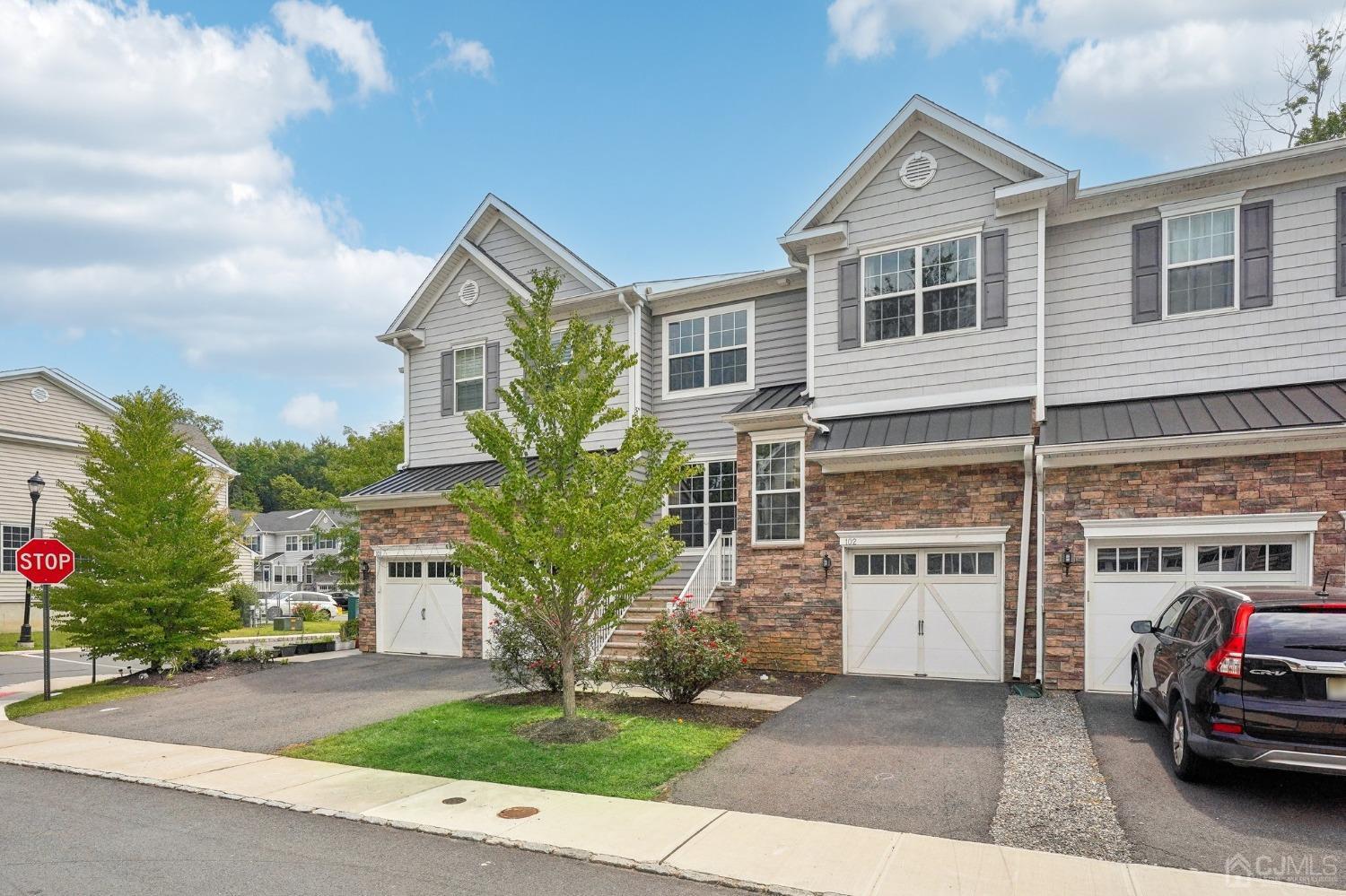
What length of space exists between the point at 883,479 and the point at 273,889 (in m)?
9.93

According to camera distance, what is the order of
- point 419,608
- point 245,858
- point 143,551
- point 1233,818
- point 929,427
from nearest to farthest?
point 245,858 < point 1233,818 < point 929,427 < point 143,551 < point 419,608

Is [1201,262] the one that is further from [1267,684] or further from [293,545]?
[293,545]

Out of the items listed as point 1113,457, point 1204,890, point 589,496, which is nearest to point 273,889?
point 589,496

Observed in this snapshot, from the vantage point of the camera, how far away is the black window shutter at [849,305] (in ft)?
45.3

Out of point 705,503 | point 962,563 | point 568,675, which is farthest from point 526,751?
point 705,503

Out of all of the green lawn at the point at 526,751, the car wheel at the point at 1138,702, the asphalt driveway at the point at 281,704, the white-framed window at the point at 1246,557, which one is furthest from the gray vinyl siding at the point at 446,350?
the car wheel at the point at 1138,702

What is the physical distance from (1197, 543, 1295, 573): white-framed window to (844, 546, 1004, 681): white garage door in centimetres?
260

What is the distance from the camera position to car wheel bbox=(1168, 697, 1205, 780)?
6805 mm

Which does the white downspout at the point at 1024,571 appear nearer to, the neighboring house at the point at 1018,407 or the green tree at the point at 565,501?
the neighboring house at the point at 1018,407

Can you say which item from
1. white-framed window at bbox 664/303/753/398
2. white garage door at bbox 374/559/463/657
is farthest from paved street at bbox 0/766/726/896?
white-framed window at bbox 664/303/753/398

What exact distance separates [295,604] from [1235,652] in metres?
37.3

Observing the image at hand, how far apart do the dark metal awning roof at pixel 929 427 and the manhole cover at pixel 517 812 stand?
7.52 meters

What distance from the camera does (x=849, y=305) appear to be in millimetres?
13891

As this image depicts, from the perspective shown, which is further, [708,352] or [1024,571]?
[708,352]
